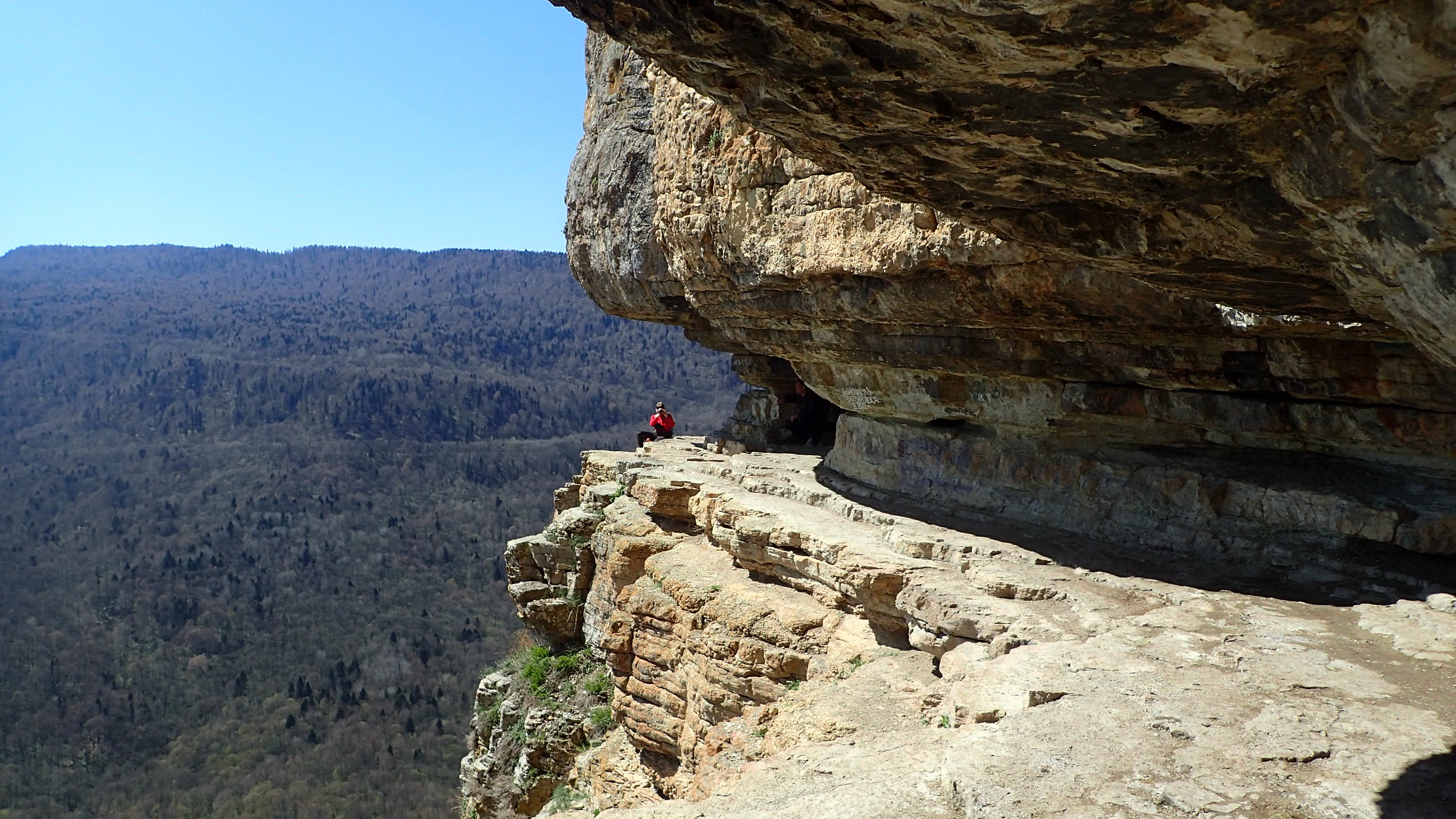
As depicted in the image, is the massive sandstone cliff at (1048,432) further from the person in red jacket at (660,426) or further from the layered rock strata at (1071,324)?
the person in red jacket at (660,426)

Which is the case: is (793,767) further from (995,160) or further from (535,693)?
(535,693)

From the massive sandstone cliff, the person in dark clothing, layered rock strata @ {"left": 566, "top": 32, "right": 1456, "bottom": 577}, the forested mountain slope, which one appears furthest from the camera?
the forested mountain slope

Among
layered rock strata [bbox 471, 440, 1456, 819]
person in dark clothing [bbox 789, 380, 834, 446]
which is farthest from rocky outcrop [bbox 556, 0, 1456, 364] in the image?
person in dark clothing [bbox 789, 380, 834, 446]

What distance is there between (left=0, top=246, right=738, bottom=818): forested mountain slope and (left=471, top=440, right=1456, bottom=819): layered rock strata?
21931 millimetres

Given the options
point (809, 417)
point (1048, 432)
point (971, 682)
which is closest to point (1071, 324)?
point (1048, 432)

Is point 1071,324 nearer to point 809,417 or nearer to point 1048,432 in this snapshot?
point 1048,432

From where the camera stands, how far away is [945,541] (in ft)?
25.9

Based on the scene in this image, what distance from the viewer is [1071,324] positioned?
769 centimetres

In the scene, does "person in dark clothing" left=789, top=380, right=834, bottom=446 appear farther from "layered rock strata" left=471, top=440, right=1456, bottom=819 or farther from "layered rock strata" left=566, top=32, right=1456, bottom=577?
"layered rock strata" left=471, top=440, right=1456, bottom=819

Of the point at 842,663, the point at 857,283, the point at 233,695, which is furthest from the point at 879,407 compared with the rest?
the point at 233,695

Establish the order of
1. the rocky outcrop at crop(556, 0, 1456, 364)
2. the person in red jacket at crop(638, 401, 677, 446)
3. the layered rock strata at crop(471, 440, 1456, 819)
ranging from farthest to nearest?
the person in red jacket at crop(638, 401, 677, 446) < the layered rock strata at crop(471, 440, 1456, 819) < the rocky outcrop at crop(556, 0, 1456, 364)

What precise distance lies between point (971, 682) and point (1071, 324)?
343 centimetres

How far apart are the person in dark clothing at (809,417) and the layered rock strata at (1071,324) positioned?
375 cm

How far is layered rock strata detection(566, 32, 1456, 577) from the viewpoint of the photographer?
3916 millimetres
